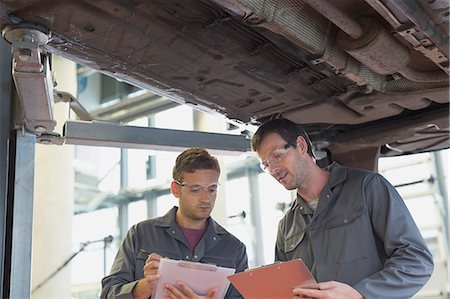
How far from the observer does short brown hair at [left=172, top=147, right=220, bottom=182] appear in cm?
213

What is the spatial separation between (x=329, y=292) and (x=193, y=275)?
445 millimetres

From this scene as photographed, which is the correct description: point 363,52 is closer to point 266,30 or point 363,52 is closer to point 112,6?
point 266,30

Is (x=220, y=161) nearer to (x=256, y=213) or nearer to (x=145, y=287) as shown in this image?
(x=256, y=213)

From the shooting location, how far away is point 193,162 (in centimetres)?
214

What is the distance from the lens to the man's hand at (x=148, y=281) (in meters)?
1.80

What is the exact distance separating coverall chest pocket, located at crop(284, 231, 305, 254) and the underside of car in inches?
19.2

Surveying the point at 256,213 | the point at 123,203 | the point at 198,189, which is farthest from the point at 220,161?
the point at 198,189

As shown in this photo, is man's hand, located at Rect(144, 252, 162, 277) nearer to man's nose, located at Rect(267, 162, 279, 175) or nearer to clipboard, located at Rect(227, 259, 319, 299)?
clipboard, located at Rect(227, 259, 319, 299)

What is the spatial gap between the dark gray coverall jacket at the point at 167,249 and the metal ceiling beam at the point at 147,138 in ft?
0.91

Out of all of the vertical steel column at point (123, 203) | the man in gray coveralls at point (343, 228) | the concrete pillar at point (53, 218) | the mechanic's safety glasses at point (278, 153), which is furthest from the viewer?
the vertical steel column at point (123, 203)

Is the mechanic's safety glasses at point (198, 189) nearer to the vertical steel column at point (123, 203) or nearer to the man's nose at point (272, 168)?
the man's nose at point (272, 168)

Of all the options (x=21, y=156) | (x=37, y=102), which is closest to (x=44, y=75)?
(x=37, y=102)

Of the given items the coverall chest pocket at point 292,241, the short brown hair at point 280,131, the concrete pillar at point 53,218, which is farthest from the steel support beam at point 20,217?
the concrete pillar at point 53,218

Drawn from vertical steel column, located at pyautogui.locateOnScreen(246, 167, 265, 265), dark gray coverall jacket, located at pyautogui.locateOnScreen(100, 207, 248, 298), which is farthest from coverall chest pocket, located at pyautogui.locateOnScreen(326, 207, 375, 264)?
vertical steel column, located at pyautogui.locateOnScreen(246, 167, 265, 265)
